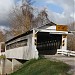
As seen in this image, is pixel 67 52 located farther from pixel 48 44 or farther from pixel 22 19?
pixel 22 19

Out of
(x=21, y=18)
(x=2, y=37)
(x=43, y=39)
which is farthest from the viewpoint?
(x=2, y=37)

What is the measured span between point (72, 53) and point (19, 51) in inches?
343

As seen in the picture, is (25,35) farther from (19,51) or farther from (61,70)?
(61,70)

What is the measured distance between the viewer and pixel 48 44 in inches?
1419

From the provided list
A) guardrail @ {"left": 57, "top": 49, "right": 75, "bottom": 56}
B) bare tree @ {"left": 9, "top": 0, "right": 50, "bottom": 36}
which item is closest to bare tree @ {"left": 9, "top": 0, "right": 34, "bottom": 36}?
bare tree @ {"left": 9, "top": 0, "right": 50, "bottom": 36}

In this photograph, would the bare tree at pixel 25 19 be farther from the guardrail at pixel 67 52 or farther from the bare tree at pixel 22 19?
the guardrail at pixel 67 52

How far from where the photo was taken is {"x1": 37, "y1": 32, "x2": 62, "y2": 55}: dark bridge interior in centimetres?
3409

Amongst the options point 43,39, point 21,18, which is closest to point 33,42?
point 43,39

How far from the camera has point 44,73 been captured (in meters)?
17.2

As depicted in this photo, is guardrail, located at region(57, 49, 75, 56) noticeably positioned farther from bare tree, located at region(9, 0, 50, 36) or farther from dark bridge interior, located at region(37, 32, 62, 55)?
bare tree, located at region(9, 0, 50, 36)

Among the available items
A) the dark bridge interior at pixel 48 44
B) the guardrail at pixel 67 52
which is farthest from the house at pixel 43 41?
the guardrail at pixel 67 52

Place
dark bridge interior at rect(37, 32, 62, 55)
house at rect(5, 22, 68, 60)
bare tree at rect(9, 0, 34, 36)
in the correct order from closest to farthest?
1. house at rect(5, 22, 68, 60)
2. dark bridge interior at rect(37, 32, 62, 55)
3. bare tree at rect(9, 0, 34, 36)

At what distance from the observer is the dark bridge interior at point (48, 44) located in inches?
1342

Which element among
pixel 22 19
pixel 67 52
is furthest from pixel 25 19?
pixel 67 52
